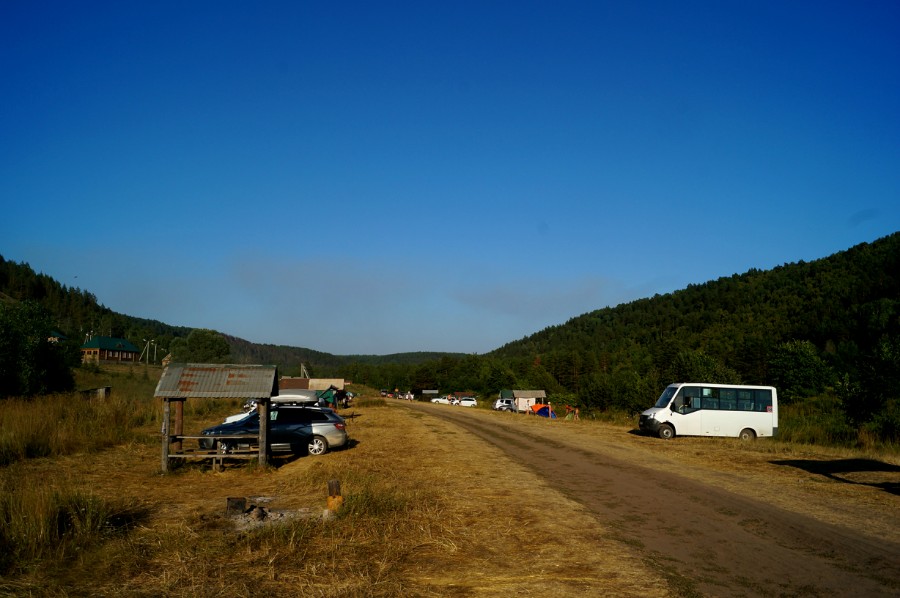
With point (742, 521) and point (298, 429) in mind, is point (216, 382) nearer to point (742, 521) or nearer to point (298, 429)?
point (298, 429)

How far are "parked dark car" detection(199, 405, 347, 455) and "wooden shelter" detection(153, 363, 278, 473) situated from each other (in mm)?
2430

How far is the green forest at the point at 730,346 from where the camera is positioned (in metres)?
22.2

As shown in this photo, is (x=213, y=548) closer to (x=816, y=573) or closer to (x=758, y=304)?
(x=816, y=573)

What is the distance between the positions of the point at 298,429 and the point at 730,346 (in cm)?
→ 9835

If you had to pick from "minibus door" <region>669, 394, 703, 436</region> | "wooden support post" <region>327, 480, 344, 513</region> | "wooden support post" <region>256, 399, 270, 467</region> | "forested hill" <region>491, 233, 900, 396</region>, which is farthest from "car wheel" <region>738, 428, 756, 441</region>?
"wooden support post" <region>327, 480, 344, 513</region>

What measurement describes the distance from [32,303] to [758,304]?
130348mm

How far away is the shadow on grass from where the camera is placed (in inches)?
546

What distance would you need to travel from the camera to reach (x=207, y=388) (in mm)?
15758

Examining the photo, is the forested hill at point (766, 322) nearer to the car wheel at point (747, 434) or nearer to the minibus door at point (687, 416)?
the car wheel at point (747, 434)

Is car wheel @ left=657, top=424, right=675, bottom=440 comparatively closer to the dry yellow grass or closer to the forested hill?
the forested hill

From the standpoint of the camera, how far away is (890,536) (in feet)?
29.2

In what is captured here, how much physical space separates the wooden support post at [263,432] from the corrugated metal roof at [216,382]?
63cm

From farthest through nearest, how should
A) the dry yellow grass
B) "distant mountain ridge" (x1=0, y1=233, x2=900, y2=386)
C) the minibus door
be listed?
"distant mountain ridge" (x1=0, y1=233, x2=900, y2=386) → the minibus door → the dry yellow grass

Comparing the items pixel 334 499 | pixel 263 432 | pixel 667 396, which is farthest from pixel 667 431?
pixel 334 499
